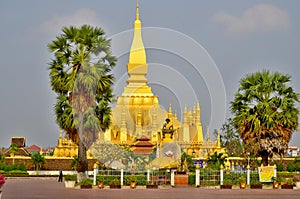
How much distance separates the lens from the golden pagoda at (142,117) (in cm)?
5428

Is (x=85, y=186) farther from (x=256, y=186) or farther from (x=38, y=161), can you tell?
(x=38, y=161)

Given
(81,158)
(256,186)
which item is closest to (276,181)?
(256,186)

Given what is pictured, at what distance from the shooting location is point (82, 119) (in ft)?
93.1

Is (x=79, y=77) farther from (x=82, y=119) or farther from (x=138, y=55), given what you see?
(x=138, y=55)

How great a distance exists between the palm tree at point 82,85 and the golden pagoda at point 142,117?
77.2 feet

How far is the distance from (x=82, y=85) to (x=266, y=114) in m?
9.25

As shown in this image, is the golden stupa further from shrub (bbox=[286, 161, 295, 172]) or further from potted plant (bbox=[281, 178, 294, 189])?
potted plant (bbox=[281, 178, 294, 189])

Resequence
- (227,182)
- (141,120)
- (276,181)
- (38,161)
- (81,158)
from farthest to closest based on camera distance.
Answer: (141,120) < (38,161) < (276,181) < (227,182) < (81,158)

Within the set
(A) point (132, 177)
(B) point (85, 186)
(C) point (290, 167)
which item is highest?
(C) point (290, 167)

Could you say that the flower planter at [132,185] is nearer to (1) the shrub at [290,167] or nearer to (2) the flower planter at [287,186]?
(2) the flower planter at [287,186]

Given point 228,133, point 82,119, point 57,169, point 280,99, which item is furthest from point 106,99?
point 228,133

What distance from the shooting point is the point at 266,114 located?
31.8 m

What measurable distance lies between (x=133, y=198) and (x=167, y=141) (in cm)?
2848

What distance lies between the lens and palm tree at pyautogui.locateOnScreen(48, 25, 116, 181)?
28359mm
